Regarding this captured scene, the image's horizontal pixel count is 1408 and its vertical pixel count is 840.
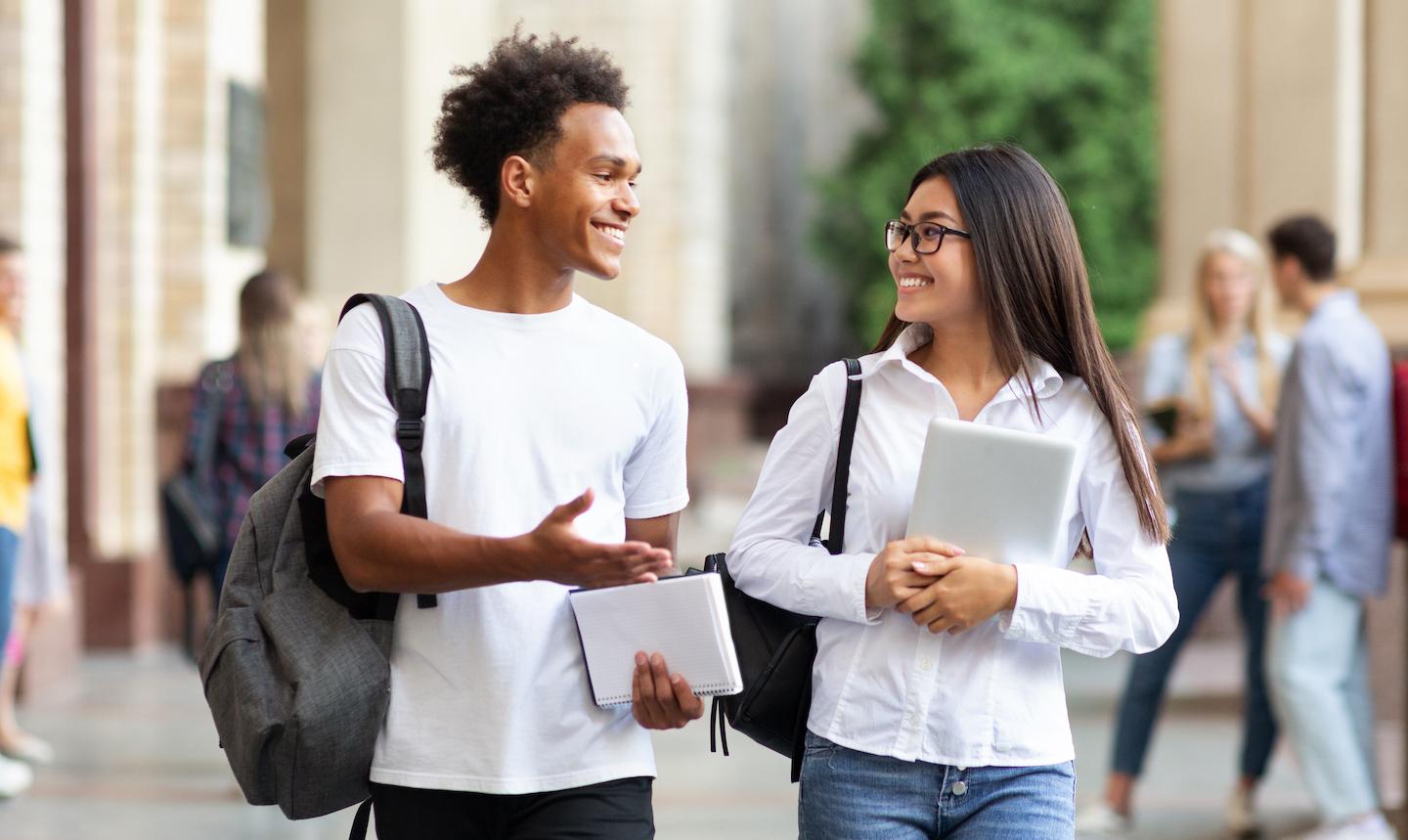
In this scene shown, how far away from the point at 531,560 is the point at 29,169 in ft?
29.5

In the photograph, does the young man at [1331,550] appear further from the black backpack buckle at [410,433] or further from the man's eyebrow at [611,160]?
the black backpack buckle at [410,433]

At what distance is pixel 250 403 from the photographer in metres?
7.16

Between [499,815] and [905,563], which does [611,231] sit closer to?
[905,563]

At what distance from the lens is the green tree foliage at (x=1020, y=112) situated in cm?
2886

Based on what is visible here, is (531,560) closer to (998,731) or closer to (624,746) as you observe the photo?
(624,746)

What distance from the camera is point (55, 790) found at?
7516 mm

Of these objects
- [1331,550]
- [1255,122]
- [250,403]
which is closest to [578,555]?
[1331,550]

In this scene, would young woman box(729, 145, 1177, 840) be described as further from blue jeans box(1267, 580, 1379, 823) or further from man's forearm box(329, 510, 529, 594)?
blue jeans box(1267, 580, 1379, 823)

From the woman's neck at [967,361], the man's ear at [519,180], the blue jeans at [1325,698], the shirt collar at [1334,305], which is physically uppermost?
the man's ear at [519,180]

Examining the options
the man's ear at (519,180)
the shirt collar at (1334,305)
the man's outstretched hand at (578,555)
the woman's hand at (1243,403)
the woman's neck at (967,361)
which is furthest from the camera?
the woman's hand at (1243,403)

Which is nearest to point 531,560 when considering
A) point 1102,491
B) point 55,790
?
point 1102,491

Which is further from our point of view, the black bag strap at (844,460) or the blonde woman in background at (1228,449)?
the blonde woman in background at (1228,449)

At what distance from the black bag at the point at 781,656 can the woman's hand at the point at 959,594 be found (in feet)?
0.90

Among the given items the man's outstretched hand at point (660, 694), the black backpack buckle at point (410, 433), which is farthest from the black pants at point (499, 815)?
the black backpack buckle at point (410, 433)
